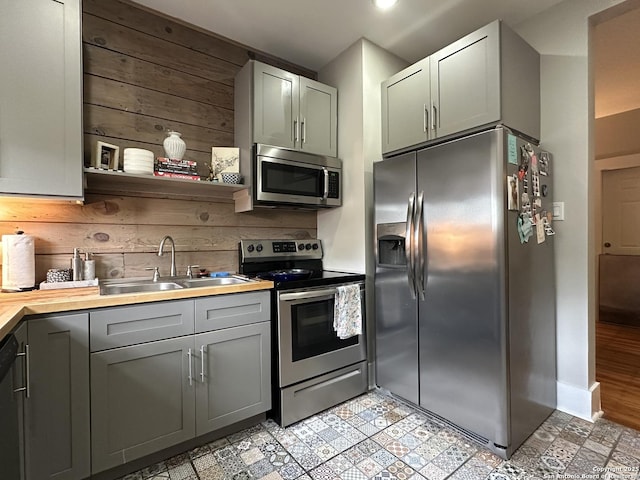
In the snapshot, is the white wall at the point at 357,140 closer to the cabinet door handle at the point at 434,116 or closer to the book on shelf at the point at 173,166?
the cabinet door handle at the point at 434,116

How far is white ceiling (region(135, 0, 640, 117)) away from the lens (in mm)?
2104

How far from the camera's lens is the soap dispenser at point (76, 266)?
69.9 inches

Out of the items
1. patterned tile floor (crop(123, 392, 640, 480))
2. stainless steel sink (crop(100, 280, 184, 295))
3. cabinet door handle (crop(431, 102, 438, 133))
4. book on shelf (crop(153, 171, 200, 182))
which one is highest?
cabinet door handle (crop(431, 102, 438, 133))

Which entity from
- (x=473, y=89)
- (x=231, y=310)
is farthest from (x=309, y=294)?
(x=473, y=89)

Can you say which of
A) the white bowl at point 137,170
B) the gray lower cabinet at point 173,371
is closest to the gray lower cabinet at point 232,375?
the gray lower cabinet at point 173,371

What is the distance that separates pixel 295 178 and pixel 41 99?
144cm

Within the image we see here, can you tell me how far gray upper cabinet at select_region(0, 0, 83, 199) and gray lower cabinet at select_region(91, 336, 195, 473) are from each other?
0.86 m

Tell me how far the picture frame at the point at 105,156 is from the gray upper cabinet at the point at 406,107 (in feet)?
5.92

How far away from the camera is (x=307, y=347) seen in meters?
2.06

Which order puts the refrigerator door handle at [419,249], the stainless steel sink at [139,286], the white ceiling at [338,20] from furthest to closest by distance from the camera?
the white ceiling at [338,20], the refrigerator door handle at [419,249], the stainless steel sink at [139,286]

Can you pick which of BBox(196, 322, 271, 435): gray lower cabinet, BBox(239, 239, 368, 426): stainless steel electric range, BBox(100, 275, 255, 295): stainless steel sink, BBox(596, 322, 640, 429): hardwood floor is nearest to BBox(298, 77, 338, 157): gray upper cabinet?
BBox(239, 239, 368, 426): stainless steel electric range

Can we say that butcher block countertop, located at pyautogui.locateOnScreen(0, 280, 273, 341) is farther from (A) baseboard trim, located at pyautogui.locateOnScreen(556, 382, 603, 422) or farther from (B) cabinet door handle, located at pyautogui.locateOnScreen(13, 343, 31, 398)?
(A) baseboard trim, located at pyautogui.locateOnScreen(556, 382, 603, 422)

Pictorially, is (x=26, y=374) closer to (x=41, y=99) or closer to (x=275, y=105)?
(x=41, y=99)

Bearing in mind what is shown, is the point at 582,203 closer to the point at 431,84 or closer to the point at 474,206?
the point at 474,206
